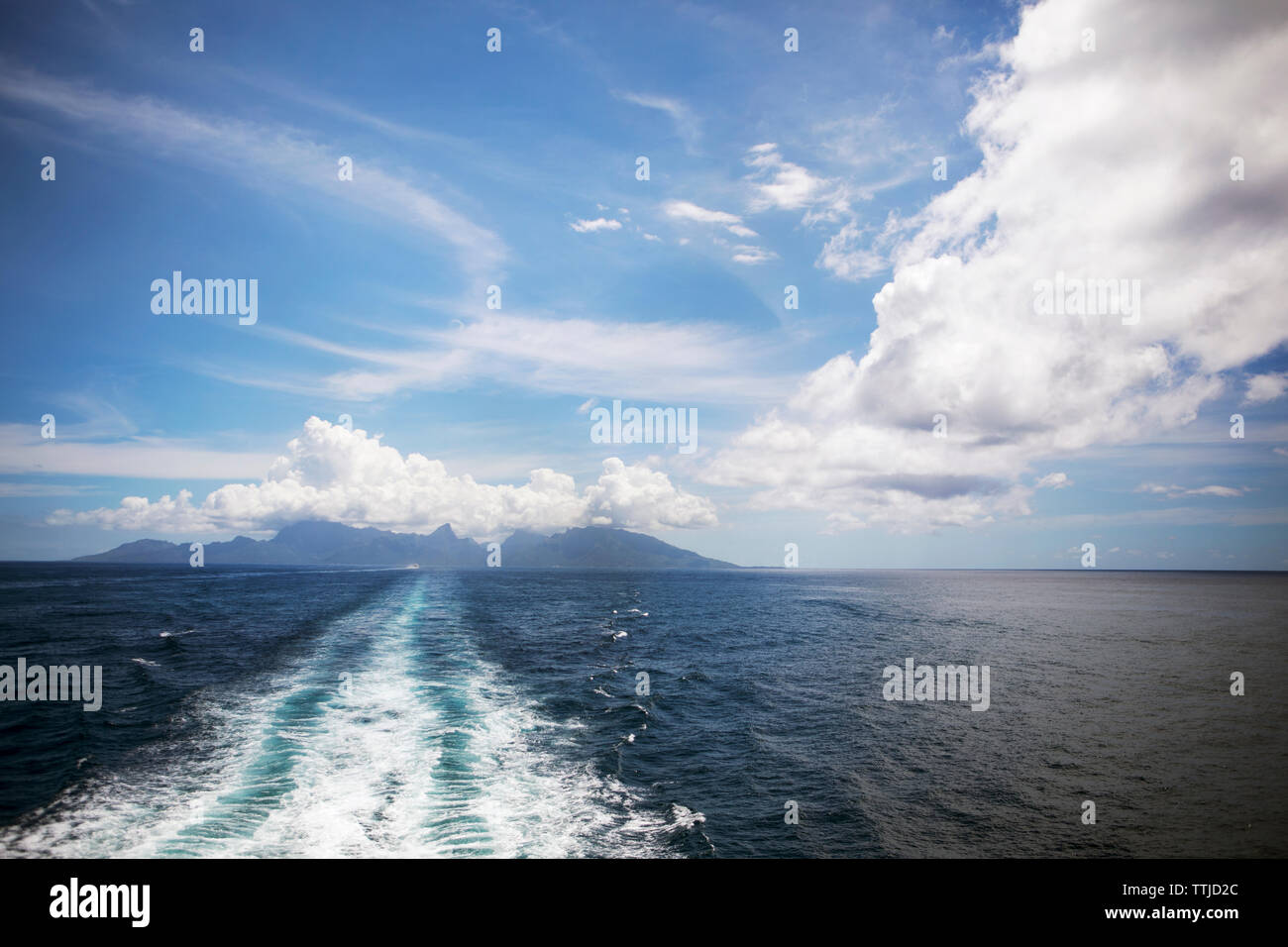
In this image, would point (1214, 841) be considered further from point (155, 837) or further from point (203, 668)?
point (203, 668)

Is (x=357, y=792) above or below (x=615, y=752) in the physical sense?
above

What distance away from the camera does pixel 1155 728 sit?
29.5 meters

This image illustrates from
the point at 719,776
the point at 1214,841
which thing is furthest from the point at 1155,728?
the point at 719,776

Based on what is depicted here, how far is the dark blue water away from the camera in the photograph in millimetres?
16703

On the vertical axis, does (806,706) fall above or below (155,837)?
below

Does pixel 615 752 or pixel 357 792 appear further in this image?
pixel 615 752

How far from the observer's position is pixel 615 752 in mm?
23562

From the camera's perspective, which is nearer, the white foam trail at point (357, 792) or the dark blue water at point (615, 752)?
the white foam trail at point (357, 792)

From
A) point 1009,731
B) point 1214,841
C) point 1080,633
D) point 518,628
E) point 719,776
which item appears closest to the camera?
point 1214,841

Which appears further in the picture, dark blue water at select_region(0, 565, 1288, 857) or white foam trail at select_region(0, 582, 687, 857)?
dark blue water at select_region(0, 565, 1288, 857)

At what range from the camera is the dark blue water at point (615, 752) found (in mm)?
16703
